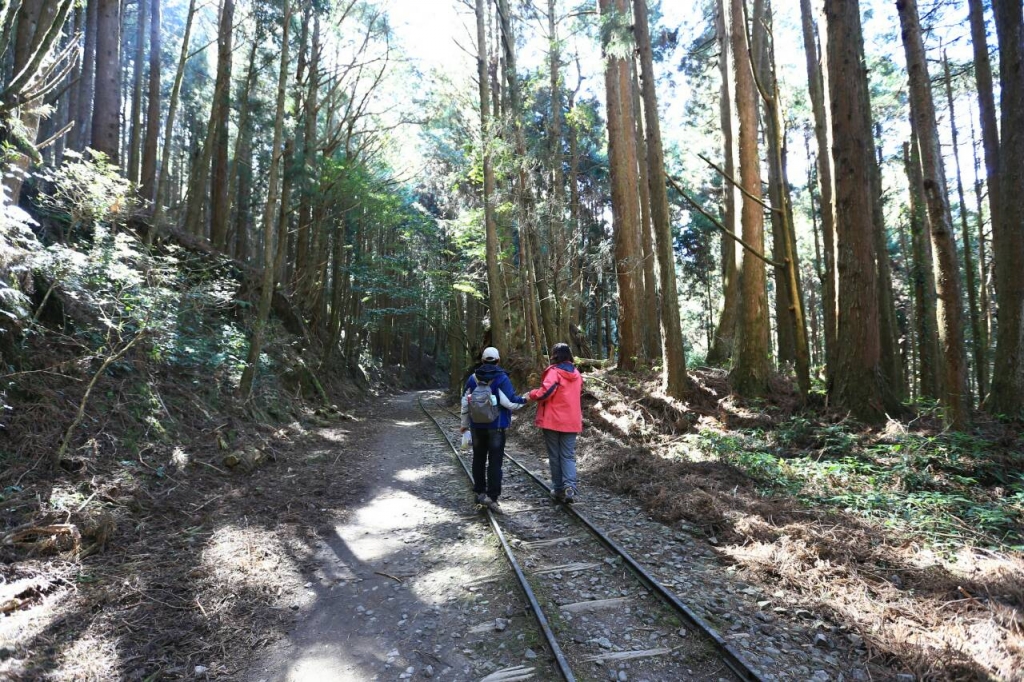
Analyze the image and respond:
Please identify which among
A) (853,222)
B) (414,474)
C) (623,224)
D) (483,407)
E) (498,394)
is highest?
(623,224)

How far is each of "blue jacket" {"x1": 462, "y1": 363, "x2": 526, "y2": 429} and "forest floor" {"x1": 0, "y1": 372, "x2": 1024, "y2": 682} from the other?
3.74ft

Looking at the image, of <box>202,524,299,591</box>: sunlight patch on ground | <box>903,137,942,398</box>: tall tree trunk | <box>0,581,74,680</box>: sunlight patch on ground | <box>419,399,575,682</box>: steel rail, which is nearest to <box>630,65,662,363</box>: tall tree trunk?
<box>903,137,942,398</box>: tall tree trunk

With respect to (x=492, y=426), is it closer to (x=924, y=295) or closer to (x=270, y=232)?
(x=270, y=232)

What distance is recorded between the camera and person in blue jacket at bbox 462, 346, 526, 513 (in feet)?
20.4

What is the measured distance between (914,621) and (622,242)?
11693 millimetres

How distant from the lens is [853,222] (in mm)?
7910

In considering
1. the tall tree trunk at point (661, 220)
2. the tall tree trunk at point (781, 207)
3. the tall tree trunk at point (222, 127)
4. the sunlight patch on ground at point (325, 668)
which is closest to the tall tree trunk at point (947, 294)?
the tall tree trunk at point (781, 207)

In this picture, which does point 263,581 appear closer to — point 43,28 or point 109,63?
point 43,28

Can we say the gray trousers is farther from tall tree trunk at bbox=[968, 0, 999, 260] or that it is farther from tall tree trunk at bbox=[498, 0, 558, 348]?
tall tree trunk at bbox=[968, 0, 999, 260]

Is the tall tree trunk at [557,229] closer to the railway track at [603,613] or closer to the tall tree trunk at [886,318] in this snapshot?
the tall tree trunk at [886,318]

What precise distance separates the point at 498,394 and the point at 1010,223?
8.04 metres

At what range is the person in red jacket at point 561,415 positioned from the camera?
Result: 628 cm

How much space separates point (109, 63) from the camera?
12.8 meters

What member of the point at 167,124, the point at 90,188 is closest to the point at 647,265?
the point at 167,124
